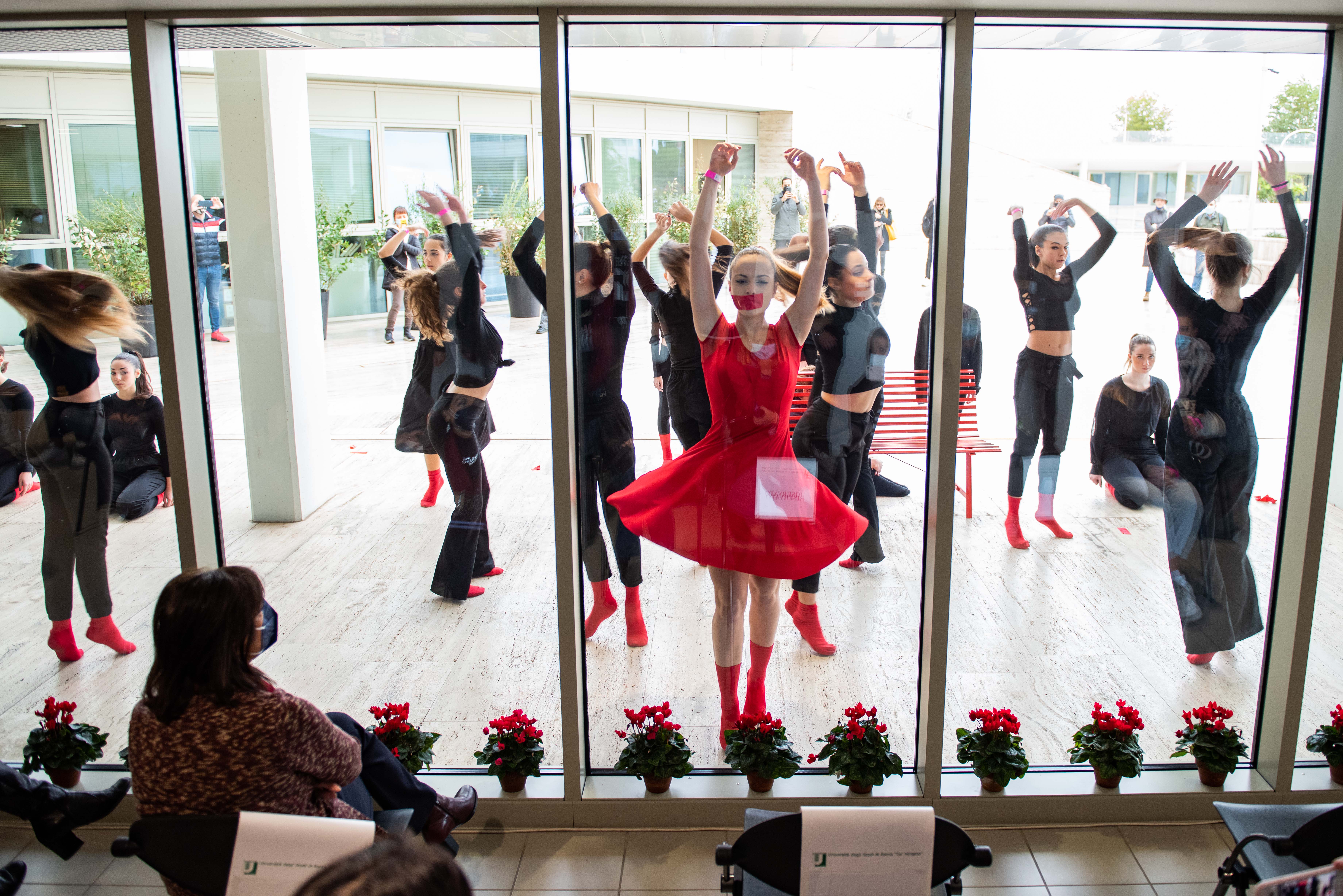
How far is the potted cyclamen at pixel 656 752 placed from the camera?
345cm

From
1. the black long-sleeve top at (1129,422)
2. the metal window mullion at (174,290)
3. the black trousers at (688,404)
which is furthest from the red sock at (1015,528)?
the metal window mullion at (174,290)

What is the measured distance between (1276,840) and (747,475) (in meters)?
1.81

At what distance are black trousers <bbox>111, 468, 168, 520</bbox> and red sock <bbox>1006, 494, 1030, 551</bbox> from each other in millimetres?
3123

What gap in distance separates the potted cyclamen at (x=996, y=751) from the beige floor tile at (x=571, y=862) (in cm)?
131

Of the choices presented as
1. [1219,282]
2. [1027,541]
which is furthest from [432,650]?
[1219,282]

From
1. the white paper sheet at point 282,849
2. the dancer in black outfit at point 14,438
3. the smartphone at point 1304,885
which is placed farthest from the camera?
the dancer in black outfit at point 14,438

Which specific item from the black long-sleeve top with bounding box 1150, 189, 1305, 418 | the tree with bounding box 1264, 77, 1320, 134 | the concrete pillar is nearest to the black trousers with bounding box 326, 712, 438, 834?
the concrete pillar

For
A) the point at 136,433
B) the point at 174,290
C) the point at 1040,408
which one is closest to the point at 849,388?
the point at 1040,408

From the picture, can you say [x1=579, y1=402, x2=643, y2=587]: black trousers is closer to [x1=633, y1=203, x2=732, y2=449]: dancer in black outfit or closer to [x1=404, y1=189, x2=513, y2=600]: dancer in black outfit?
[x1=633, y1=203, x2=732, y2=449]: dancer in black outfit

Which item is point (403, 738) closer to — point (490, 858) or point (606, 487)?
point (490, 858)

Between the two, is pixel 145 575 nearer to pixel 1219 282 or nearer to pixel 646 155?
pixel 646 155

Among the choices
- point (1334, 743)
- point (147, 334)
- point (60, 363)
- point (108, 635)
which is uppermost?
point (147, 334)

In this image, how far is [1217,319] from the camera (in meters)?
3.46

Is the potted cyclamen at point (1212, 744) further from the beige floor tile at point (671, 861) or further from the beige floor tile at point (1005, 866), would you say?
the beige floor tile at point (671, 861)
